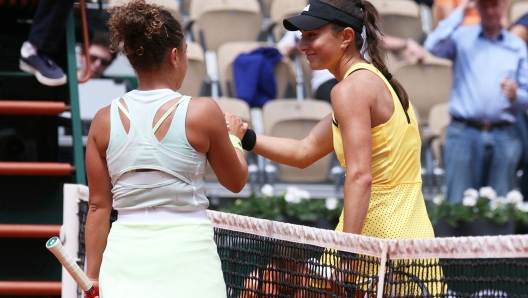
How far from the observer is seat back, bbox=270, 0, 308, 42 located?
9219 mm

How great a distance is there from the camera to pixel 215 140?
2.79 meters

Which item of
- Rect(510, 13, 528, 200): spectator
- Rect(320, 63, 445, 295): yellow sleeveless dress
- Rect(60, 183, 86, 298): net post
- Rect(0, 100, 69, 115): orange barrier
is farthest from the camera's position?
Rect(510, 13, 528, 200): spectator

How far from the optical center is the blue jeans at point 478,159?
289 inches

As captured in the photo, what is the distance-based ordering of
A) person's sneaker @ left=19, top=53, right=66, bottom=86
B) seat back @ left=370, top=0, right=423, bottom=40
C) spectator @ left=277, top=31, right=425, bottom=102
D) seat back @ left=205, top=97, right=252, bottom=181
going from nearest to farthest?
person's sneaker @ left=19, top=53, right=66, bottom=86
seat back @ left=205, top=97, right=252, bottom=181
spectator @ left=277, top=31, right=425, bottom=102
seat back @ left=370, top=0, right=423, bottom=40

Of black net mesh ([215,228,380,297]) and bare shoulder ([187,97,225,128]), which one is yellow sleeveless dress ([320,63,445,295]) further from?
bare shoulder ([187,97,225,128])

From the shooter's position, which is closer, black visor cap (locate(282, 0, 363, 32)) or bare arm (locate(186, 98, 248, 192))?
bare arm (locate(186, 98, 248, 192))

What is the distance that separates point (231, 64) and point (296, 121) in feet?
2.63

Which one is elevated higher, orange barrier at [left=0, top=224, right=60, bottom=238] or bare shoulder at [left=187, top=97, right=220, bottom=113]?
bare shoulder at [left=187, top=97, right=220, bottom=113]

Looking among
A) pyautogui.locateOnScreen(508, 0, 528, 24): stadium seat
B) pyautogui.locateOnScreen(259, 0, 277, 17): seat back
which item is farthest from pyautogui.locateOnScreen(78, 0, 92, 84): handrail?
pyautogui.locateOnScreen(508, 0, 528, 24): stadium seat

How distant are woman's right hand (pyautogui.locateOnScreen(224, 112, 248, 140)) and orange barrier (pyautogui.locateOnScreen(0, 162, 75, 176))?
4.56ft

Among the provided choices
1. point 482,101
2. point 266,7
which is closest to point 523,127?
point 482,101

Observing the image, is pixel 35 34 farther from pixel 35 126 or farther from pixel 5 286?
pixel 5 286

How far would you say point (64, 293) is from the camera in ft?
13.7

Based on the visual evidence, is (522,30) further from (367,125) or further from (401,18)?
(367,125)
